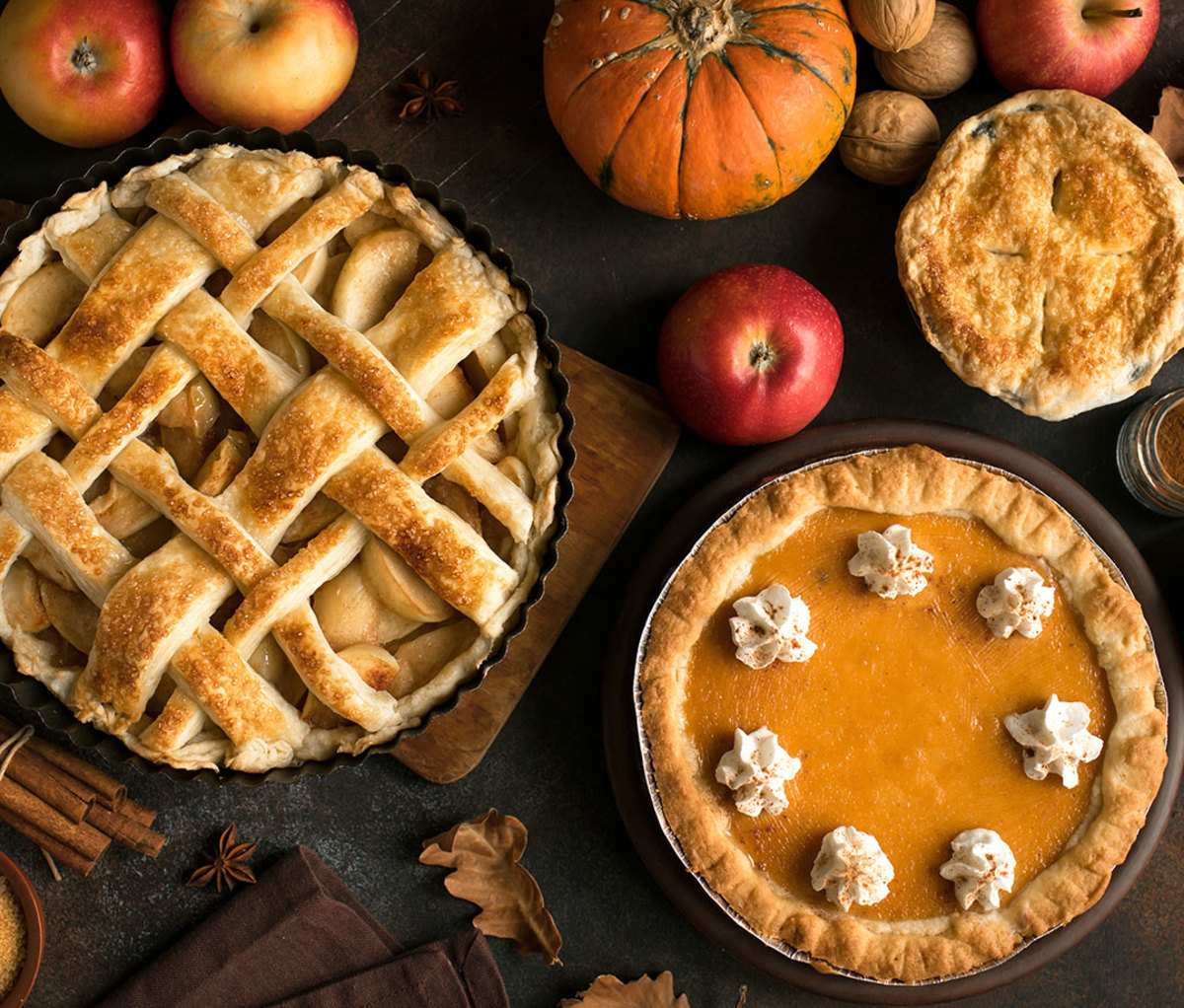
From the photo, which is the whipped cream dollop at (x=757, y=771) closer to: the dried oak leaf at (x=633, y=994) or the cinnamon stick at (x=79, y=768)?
the dried oak leaf at (x=633, y=994)

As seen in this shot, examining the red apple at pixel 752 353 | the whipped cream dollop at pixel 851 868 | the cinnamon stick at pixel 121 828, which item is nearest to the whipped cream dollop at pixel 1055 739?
the whipped cream dollop at pixel 851 868

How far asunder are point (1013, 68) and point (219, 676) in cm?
202

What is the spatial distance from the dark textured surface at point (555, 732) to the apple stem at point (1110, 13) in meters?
0.23

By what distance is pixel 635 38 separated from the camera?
74.1 inches

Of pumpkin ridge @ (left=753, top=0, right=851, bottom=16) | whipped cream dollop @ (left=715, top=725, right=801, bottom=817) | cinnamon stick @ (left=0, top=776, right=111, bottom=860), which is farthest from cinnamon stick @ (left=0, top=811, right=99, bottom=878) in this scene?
pumpkin ridge @ (left=753, top=0, right=851, bottom=16)

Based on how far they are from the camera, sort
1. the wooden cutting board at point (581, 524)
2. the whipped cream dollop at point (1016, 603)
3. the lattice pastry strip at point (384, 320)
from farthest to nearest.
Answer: the wooden cutting board at point (581, 524)
the whipped cream dollop at point (1016, 603)
the lattice pastry strip at point (384, 320)

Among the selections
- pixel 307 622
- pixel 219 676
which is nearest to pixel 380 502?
pixel 307 622

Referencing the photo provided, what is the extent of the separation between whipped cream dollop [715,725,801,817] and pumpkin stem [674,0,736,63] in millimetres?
1350

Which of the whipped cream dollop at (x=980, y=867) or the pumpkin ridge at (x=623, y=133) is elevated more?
the pumpkin ridge at (x=623, y=133)

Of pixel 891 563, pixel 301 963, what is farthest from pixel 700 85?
pixel 301 963

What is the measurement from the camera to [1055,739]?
1.95 meters

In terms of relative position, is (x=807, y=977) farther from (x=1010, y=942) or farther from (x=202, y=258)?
(x=202, y=258)

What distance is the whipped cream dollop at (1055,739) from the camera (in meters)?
1.97

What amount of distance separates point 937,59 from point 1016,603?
1165 mm
